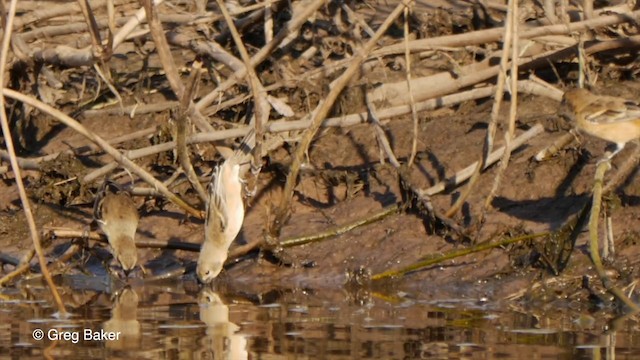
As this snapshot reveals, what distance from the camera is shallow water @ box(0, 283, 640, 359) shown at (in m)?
7.34

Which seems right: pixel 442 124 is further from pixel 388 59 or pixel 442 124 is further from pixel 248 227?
pixel 248 227

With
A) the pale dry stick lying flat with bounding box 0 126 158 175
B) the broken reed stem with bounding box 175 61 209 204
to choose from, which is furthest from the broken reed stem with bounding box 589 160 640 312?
the pale dry stick lying flat with bounding box 0 126 158 175

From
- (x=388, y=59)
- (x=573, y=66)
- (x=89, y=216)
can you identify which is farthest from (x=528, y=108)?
(x=89, y=216)

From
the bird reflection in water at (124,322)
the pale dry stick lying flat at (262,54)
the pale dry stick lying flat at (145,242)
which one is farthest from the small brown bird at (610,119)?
the pale dry stick lying flat at (145,242)

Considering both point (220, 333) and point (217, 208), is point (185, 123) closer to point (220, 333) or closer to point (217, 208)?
point (217, 208)

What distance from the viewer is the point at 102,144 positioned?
952 centimetres

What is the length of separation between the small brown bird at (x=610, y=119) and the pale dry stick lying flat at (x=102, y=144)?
3.22 metres

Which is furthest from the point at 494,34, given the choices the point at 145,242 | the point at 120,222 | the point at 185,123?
the point at 120,222

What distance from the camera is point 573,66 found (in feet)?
39.4

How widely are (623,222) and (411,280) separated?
168cm

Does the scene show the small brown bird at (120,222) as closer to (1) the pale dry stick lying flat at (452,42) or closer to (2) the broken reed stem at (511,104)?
(1) the pale dry stick lying flat at (452,42)

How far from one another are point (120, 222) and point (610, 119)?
166 inches

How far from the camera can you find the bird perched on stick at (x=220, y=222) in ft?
32.6

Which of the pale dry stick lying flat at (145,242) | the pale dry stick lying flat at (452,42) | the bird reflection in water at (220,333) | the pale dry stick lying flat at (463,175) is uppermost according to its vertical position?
the pale dry stick lying flat at (452,42)
